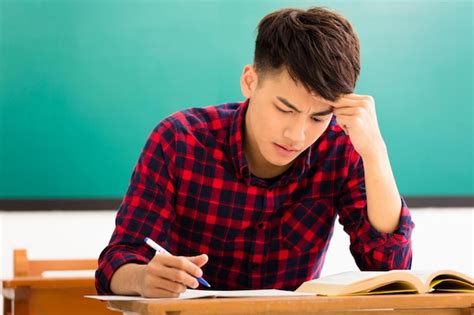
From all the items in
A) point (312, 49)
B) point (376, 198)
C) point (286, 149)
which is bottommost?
point (376, 198)

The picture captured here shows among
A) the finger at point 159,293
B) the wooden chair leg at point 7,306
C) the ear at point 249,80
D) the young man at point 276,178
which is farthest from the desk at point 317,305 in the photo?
the wooden chair leg at point 7,306

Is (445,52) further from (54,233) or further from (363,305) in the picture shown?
(363,305)

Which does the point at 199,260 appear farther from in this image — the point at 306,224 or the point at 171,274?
the point at 306,224

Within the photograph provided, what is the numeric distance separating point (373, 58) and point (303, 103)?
2104 mm

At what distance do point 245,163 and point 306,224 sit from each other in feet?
0.69

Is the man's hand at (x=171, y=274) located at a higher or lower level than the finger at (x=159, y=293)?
higher

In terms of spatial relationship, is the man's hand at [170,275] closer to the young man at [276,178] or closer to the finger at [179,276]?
the finger at [179,276]

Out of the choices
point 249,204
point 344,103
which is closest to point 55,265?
point 249,204

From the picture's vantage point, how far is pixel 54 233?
3510 mm

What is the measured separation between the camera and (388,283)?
1.50 m

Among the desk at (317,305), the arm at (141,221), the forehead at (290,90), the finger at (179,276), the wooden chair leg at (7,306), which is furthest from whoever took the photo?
the wooden chair leg at (7,306)

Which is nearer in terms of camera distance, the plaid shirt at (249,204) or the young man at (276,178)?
the young man at (276,178)

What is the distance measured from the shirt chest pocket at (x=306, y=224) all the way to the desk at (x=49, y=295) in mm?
805

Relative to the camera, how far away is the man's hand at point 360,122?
5.98ft
